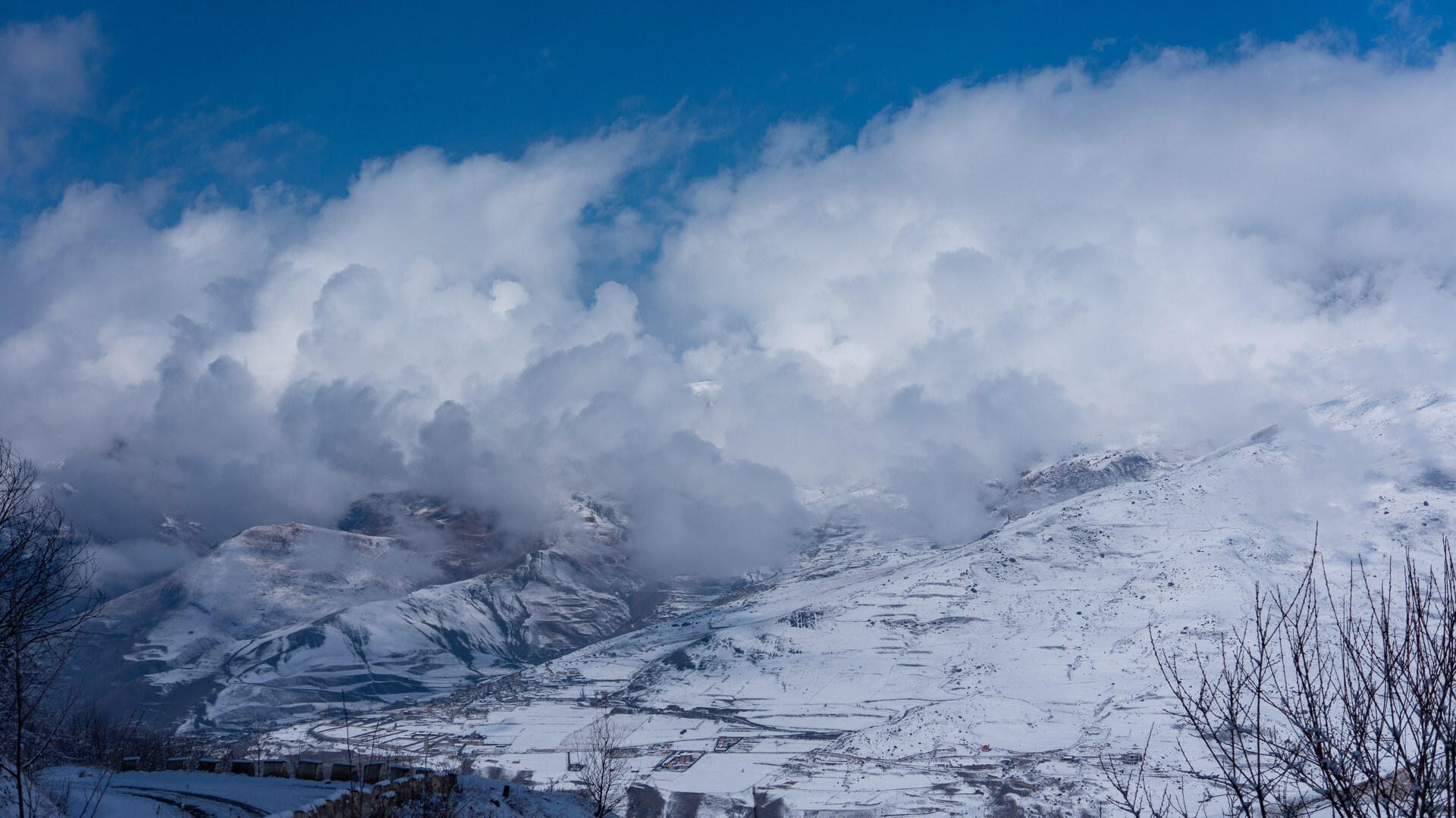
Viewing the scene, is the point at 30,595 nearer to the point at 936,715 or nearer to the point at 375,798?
the point at 375,798

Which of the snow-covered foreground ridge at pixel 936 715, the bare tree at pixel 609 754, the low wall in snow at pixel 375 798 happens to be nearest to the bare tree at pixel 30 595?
the low wall in snow at pixel 375 798

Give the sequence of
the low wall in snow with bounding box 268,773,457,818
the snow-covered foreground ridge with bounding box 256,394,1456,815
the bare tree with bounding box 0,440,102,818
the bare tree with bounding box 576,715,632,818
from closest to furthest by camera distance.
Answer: the bare tree with bounding box 0,440,102,818, the low wall in snow with bounding box 268,773,457,818, the bare tree with bounding box 576,715,632,818, the snow-covered foreground ridge with bounding box 256,394,1456,815

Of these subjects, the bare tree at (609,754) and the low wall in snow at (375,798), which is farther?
the bare tree at (609,754)

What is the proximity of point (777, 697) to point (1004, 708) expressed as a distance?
162 ft

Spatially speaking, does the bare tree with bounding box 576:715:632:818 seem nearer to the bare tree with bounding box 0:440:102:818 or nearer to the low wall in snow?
the low wall in snow

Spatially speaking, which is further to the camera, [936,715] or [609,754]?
[936,715]

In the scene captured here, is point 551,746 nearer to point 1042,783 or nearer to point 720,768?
point 720,768

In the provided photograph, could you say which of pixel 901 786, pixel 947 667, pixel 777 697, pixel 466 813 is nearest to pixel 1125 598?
pixel 947 667

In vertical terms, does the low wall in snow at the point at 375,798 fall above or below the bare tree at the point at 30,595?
below

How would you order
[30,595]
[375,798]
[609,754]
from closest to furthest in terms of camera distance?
[30,595]
[375,798]
[609,754]

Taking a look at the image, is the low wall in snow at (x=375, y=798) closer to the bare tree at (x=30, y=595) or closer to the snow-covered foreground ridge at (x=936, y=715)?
the bare tree at (x=30, y=595)

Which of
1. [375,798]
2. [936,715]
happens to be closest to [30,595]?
[375,798]

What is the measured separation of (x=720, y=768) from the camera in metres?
139

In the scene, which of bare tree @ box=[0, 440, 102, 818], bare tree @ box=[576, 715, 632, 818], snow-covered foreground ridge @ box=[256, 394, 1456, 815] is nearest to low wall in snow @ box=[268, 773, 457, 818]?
bare tree @ box=[0, 440, 102, 818]
